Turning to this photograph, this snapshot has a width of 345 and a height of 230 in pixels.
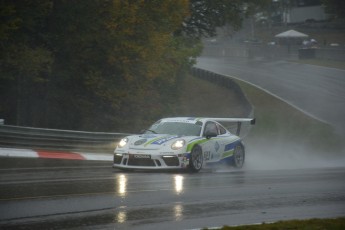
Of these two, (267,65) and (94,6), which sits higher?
(94,6)

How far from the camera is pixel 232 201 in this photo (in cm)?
1159

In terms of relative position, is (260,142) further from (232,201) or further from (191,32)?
(232,201)

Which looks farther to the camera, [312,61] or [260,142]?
[312,61]

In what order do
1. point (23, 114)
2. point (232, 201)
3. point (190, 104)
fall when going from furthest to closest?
point (190, 104) < point (23, 114) < point (232, 201)

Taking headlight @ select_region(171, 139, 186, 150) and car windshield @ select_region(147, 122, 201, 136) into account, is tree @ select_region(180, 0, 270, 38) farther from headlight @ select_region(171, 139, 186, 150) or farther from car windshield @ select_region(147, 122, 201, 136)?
headlight @ select_region(171, 139, 186, 150)

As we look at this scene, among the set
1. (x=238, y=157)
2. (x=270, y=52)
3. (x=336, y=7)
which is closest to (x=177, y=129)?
(x=238, y=157)

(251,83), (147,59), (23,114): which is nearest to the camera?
(23,114)

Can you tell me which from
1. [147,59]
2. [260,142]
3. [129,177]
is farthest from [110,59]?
[129,177]

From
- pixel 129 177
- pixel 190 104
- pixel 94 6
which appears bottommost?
pixel 190 104

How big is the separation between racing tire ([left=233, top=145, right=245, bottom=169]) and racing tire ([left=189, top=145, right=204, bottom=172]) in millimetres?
2395

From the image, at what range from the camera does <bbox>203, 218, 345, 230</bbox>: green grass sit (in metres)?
8.78

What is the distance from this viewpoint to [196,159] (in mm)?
17000

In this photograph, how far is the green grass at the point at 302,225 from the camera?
28.8 feet

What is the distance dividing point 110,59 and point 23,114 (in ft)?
13.5
